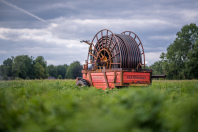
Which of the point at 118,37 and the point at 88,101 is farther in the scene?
the point at 118,37

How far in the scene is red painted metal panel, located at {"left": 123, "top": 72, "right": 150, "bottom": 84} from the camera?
10.8 meters

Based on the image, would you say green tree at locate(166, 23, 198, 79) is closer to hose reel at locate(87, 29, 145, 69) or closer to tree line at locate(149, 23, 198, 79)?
tree line at locate(149, 23, 198, 79)

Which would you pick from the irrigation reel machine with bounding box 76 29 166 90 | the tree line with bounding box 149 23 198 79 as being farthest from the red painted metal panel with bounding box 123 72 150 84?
the tree line with bounding box 149 23 198 79

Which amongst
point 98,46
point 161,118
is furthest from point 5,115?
point 98,46

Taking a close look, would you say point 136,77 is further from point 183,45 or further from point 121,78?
point 183,45

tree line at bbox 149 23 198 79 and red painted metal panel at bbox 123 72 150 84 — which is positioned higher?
tree line at bbox 149 23 198 79

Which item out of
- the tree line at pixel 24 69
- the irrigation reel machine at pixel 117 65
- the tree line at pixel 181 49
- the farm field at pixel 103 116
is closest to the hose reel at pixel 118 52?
the irrigation reel machine at pixel 117 65

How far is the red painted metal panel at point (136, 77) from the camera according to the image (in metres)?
10.8

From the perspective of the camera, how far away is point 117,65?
40.9 ft

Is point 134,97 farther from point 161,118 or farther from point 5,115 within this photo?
point 5,115

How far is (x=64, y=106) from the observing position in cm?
354

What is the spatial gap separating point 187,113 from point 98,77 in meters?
8.81

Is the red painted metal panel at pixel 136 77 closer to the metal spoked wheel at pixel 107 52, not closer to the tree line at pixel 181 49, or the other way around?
the metal spoked wheel at pixel 107 52

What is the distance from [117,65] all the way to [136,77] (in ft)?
5.72
